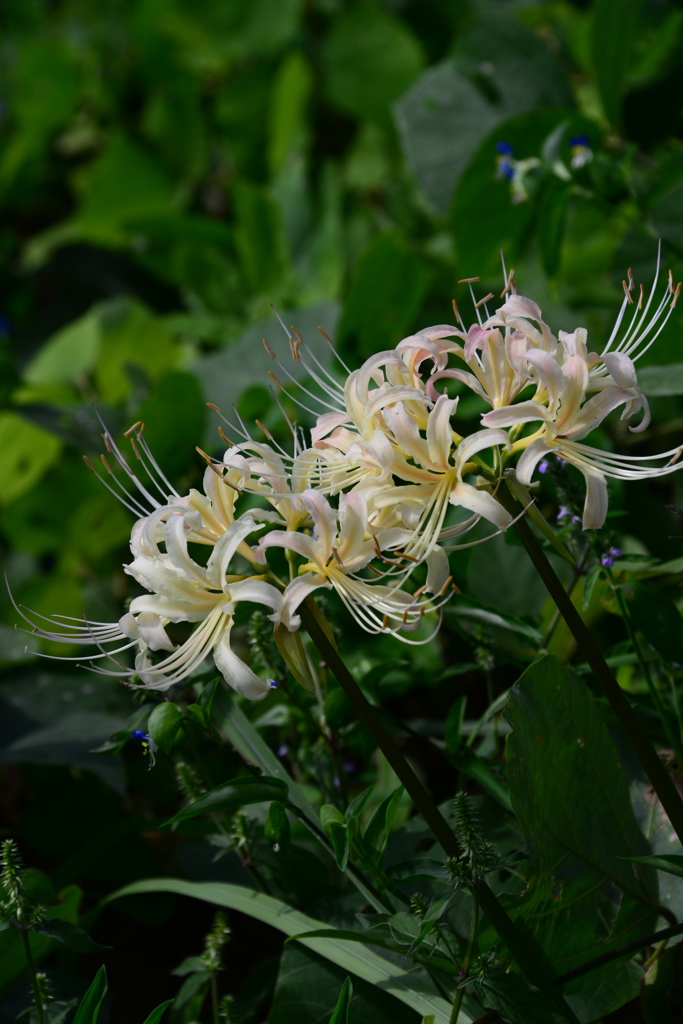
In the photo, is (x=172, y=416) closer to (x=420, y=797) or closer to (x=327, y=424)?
(x=327, y=424)

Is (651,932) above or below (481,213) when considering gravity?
below

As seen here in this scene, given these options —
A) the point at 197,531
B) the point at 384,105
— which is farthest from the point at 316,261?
the point at 197,531

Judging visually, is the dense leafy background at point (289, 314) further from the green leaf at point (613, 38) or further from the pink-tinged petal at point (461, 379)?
the pink-tinged petal at point (461, 379)

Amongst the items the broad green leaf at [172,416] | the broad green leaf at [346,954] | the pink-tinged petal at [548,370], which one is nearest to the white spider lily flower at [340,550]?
the pink-tinged petal at [548,370]

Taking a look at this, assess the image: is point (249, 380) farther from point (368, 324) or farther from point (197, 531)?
point (197, 531)

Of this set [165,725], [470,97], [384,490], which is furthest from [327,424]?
[470,97]

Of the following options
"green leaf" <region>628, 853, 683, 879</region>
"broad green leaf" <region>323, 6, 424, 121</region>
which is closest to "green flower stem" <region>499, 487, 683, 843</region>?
"green leaf" <region>628, 853, 683, 879</region>
